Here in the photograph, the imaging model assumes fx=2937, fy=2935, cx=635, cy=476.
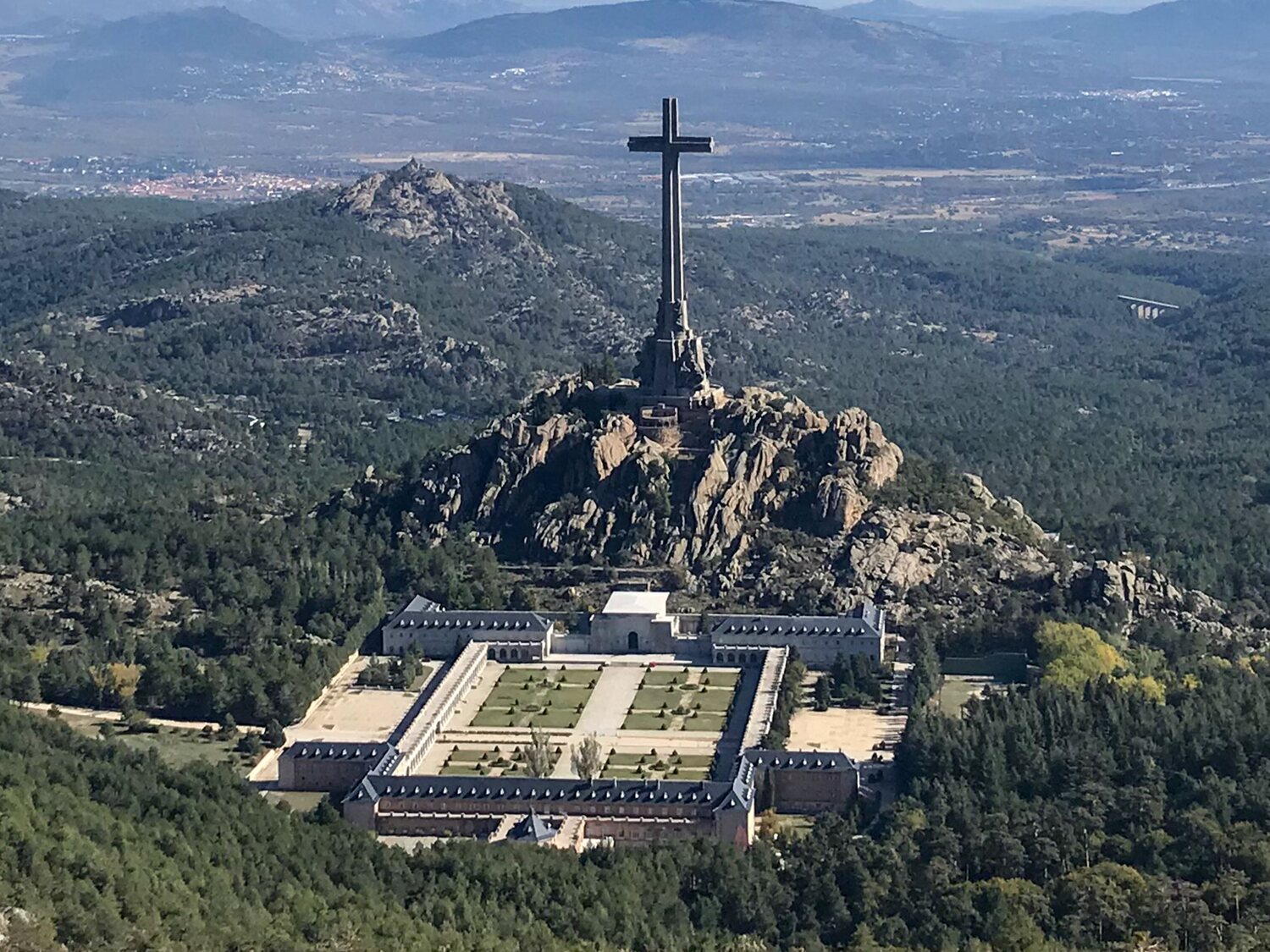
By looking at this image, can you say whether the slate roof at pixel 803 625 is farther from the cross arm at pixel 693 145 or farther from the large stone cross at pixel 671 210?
the cross arm at pixel 693 145

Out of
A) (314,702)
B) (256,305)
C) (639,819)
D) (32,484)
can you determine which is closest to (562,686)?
(314,702)

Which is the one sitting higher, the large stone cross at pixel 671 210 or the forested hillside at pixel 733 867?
the large stone cross at pixel 671 210

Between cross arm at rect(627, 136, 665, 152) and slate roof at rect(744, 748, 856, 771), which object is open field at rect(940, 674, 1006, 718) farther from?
cross arm at rect(627, 136, 665, 152)

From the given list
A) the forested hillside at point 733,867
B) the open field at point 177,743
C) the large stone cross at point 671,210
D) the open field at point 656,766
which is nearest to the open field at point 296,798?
the open field at point 177,743

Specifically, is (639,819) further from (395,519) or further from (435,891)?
(395,519)

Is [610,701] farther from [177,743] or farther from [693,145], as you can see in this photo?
[693,145]

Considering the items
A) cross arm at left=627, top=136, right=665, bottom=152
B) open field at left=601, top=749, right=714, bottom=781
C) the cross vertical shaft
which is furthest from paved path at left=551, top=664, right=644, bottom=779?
cross arm at left=627, top=136, right=665, bottom=152
